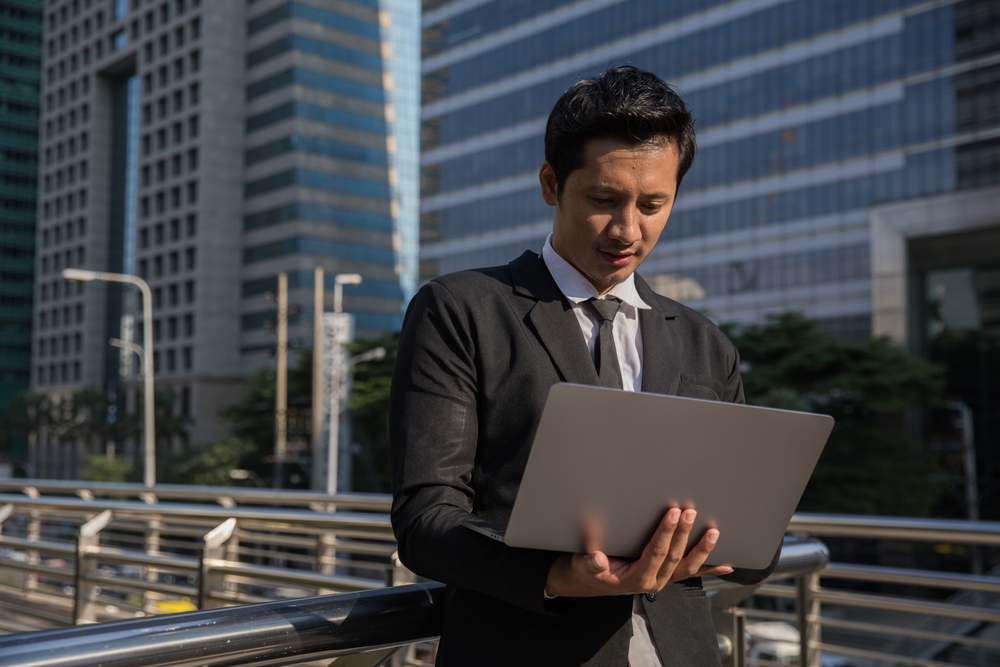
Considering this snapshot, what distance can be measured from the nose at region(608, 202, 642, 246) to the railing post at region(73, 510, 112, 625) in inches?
125

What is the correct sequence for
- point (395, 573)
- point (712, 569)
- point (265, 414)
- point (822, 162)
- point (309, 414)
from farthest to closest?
point (309, 414) → point (265, 414) → point (822, 162) → point (395, 573) → point (712, 569)

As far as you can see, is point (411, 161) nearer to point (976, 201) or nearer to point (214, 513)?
point (976, 201)

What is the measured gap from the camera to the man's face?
150 centimetres

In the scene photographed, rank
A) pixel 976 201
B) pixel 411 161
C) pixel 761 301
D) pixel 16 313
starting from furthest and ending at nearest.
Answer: pixel 16 313 < pixel 411 161 < pixel 761 301 < pixel 976 201

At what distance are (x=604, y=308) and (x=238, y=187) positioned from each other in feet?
200

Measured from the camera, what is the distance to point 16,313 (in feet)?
250

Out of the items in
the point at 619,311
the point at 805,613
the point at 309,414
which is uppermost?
the point at 619,311

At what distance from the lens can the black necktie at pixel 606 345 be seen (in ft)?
5.09

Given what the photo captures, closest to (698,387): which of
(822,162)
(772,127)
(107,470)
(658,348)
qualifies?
(658,348)

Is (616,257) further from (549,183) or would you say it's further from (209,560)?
(209,560)

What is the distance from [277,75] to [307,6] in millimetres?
4289

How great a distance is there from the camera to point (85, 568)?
13.4 feet

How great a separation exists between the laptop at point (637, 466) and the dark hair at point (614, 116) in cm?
48

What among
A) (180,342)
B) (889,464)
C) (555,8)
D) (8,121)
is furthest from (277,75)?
(889,464)
